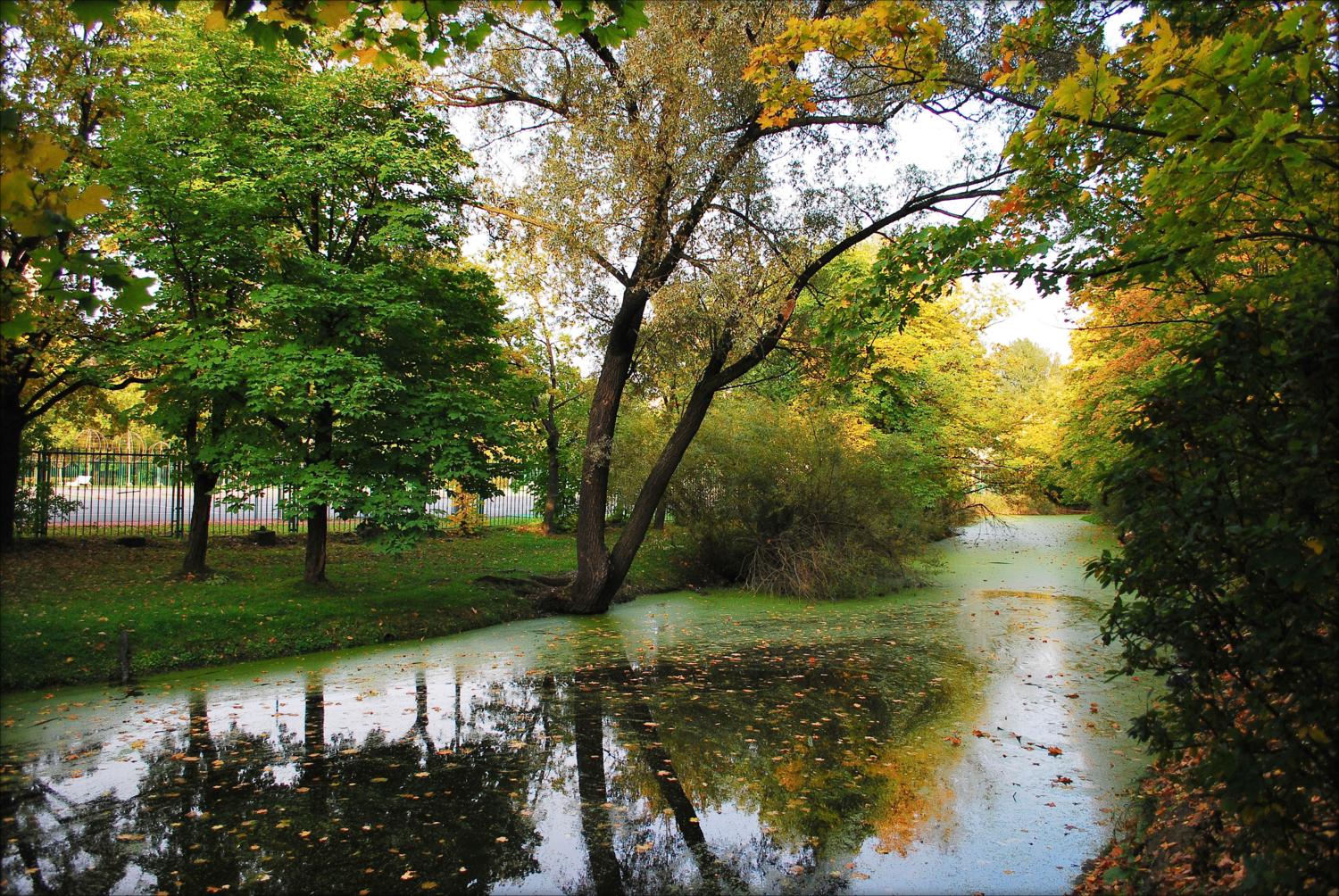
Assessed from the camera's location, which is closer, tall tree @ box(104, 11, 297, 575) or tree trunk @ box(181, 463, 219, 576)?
tall tree @ box(104, 11, 297, 575)

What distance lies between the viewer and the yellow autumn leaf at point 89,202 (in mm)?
2697

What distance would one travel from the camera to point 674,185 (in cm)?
1017

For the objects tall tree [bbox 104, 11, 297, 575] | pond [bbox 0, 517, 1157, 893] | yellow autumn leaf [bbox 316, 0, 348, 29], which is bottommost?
pond [bbox 0, 517, 1157, 893]

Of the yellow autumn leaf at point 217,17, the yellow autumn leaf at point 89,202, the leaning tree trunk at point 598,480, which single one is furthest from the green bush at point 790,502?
the yellow autumn leaf at point 89,202

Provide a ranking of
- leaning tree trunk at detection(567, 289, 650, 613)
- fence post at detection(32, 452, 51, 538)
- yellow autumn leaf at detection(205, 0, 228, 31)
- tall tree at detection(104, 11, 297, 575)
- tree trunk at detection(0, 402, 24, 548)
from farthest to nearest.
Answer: leaning tree trunk at detection(567, 289, 650, 613) < fence post at detection(32, 452, 51, 538) < tree trunk at detection(0, 402, 24, 548) < tall tree at detection(104, 11, 297, 575) < yellow autumn leaf at detection(205, 0, 228, 31)

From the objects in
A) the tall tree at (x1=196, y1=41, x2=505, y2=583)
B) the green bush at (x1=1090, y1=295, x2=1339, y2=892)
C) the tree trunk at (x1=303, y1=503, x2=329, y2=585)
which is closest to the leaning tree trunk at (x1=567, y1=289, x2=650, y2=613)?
the tall tree at (x1=196, y1=41, x2=505, y2=583)

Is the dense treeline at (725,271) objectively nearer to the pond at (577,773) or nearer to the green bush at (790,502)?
the green bush at (790,502)

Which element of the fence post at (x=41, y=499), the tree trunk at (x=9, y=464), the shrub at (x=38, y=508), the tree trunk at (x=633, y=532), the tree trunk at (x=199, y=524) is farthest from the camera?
the tree trunk at (x=633, y=532)

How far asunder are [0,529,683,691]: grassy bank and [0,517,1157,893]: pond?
0.46m

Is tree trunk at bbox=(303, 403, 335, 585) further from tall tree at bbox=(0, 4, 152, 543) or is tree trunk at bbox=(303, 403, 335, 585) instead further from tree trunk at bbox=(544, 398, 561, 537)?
tree trunk at bbox=(544, 398, 561, 537)

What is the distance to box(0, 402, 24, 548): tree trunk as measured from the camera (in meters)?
10.00

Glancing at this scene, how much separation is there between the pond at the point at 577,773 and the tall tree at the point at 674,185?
4316mm

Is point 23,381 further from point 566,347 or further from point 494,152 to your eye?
point 566,347

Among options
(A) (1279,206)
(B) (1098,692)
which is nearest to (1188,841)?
(A) (1279,206)
